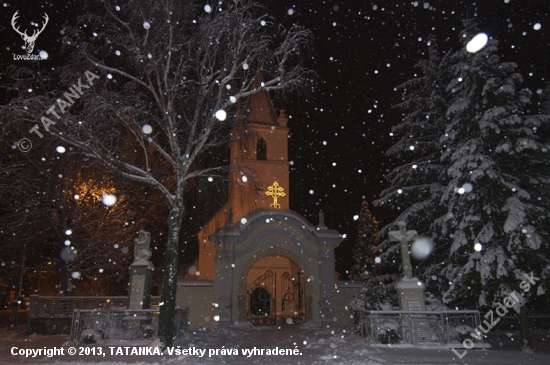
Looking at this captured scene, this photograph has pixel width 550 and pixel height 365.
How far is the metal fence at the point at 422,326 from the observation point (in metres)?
11.1

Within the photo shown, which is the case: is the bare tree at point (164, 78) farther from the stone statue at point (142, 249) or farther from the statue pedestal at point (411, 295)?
the statue pedestal at point (411, 295)

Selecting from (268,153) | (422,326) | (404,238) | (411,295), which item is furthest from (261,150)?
(422,326)

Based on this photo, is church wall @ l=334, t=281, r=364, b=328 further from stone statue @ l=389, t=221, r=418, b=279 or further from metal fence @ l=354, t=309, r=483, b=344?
metal fence @ l=354, t=309, r=483, b=344

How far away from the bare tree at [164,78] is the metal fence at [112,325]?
6.88 feet

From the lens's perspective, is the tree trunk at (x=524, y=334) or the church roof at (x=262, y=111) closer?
the tree trunk at (x=524, y=334)

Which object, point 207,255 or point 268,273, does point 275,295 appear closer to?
point 268,273

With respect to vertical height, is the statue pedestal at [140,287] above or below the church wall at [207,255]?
below

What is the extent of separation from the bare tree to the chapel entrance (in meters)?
8.62

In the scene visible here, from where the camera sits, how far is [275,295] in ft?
58.0

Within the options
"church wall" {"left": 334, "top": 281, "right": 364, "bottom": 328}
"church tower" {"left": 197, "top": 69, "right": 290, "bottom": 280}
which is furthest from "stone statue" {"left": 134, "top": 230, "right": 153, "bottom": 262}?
"church wall" {"left": 334, "top": 281, "right": 364, "bottom": 328}

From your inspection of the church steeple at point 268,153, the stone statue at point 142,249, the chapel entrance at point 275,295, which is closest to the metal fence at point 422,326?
the chapel entrance at point 275,295

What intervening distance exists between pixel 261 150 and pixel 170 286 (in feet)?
57.0

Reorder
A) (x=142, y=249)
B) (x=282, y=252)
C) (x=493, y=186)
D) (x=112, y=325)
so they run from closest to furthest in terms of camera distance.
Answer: (x=112, y=325)
(x=493, y=186)
(x=142, y=249)
(x=282, y=252)

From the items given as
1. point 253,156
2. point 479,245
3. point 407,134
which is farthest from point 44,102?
point 253,156
